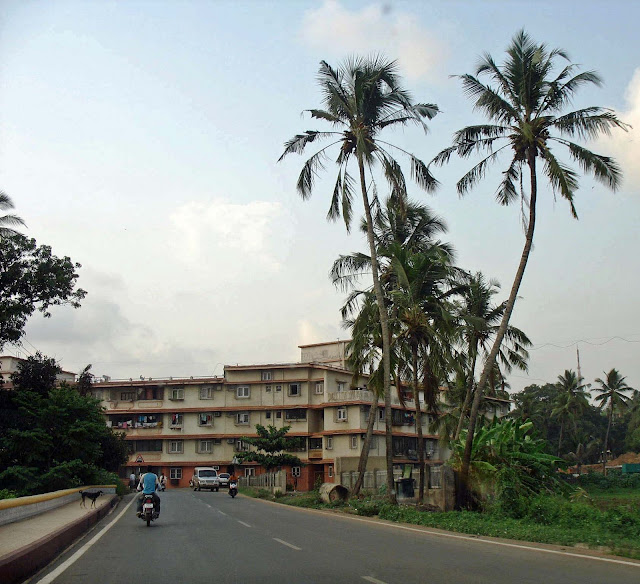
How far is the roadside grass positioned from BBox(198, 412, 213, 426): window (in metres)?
45.5

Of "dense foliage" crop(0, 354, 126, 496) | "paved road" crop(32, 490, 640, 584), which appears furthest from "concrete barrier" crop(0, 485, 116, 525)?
"dense foliage" crop(0, 354, 126, 496)

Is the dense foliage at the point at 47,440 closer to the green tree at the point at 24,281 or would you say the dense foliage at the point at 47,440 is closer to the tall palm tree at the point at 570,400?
the green tree at the point at 24,281

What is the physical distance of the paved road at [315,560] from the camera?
923 cm

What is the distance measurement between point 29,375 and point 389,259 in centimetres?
2415

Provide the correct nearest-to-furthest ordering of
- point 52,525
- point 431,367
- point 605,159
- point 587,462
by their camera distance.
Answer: point 52,525, point 605,159, point 431,367, point 587,462

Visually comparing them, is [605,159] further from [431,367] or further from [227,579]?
[227,579]

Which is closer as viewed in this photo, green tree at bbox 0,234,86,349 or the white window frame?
green tree at bbox 0,234,86,349

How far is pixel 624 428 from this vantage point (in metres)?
99.9

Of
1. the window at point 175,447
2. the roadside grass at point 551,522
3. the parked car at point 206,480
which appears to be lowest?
the parked car at point 206,480

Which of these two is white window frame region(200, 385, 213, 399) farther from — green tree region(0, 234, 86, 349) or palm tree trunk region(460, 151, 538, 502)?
palm tree trunk region(460, 151, 538, 502)

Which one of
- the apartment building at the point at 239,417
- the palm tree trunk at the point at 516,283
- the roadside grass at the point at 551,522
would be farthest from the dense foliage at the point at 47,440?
the apartment building at the point at 239,417

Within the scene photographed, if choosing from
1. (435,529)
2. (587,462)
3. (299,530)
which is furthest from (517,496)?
(587,462)

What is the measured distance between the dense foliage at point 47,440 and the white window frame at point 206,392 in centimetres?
2984

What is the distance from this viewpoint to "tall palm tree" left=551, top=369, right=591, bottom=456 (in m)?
78.2
